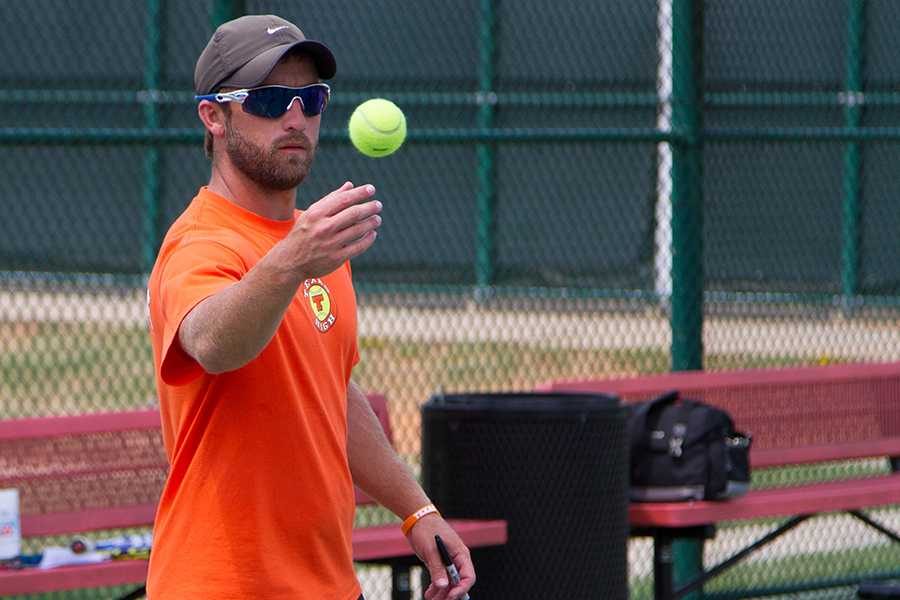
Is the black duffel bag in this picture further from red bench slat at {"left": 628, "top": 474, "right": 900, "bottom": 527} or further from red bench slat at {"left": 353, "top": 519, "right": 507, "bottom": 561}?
red bench slat at {"left": 353, "top": 519, "right": 507, "bottom": 561}

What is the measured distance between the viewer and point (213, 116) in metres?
3.44

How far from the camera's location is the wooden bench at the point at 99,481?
205 inches

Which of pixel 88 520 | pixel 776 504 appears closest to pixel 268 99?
pixel 88 520

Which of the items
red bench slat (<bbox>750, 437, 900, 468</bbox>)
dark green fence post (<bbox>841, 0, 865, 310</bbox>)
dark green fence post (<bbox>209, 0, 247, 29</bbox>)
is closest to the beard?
dark green fence post (<bbox>209, 0, 247, 29</bbox>)

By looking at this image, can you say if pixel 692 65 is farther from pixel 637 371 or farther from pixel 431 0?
pixel 431 0

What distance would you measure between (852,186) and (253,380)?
10.4 m

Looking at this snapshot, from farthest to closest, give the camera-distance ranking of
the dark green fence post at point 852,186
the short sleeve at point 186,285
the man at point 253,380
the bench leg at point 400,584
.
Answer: the dark green fence post at point 852,186, the bench leg at point 400,584, the man at point 253,380, the short sleeve at point 186,285

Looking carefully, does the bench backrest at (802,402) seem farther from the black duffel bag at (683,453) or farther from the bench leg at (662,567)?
the bench leg at (662,567)

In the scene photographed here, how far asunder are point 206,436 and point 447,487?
235cm

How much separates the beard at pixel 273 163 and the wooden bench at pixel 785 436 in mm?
2841

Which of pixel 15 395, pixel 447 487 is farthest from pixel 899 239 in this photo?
pixel 447 487

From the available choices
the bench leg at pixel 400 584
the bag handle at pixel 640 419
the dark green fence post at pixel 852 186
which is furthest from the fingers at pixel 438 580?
the dark green fence post at pixel 852 186

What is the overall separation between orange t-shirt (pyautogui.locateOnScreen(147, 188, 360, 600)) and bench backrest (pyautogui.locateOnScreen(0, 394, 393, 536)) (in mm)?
1990

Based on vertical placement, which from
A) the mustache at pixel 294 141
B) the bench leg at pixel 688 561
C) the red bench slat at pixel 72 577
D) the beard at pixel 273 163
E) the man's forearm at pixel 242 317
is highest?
the mustache at pixel 294 141
